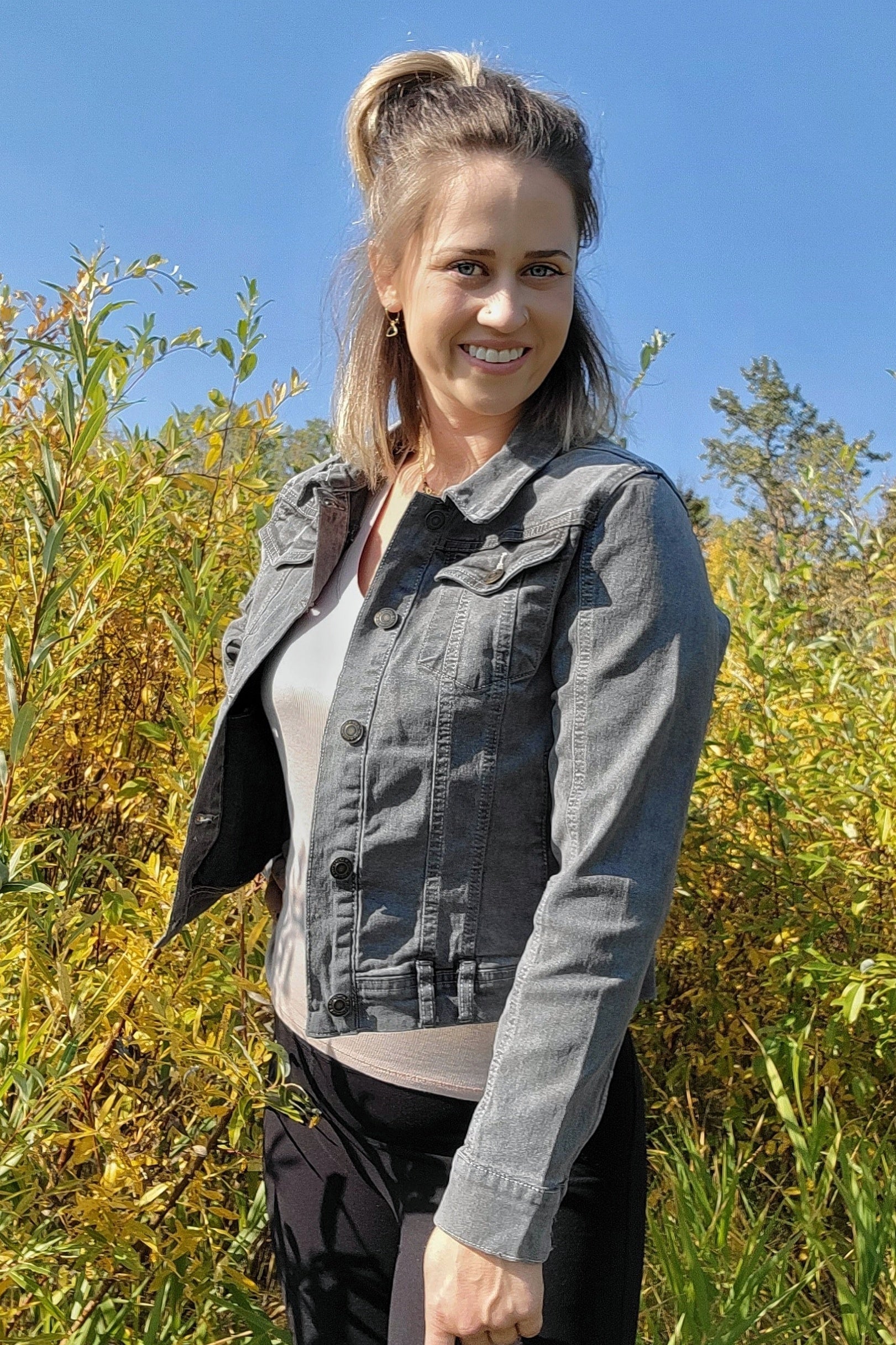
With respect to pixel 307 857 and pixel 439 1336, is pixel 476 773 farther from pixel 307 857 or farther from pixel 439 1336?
pixel 439 1336

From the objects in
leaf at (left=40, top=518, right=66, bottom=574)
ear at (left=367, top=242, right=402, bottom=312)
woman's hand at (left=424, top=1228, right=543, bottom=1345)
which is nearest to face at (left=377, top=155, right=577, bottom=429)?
ear at (left=367, top=242, right=402, bottom=312)

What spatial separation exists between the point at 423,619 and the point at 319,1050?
0.50m

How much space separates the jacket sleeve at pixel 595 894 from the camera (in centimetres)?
109

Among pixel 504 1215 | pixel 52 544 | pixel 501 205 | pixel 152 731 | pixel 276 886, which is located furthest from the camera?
pixel 152 731

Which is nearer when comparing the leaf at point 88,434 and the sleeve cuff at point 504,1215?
the sleeve cuff at point 504,1215

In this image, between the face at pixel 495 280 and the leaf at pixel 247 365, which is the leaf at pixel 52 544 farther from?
the leaf at pixel 247 365

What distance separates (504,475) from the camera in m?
1.33

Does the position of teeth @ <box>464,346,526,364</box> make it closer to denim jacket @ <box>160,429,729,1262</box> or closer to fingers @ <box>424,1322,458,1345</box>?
denim jacket @ <box>160,429,729,1262</box>

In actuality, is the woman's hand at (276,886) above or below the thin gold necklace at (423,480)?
below

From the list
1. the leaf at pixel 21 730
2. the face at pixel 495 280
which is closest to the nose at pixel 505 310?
the face at pixel 495 280

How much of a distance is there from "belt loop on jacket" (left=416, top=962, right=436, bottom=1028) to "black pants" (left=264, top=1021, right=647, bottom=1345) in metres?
0.09

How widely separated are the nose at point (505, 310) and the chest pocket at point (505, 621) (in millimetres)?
234

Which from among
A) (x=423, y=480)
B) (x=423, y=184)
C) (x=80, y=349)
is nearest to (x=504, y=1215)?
(x=423, y=480)

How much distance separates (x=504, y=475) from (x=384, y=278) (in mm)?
356
